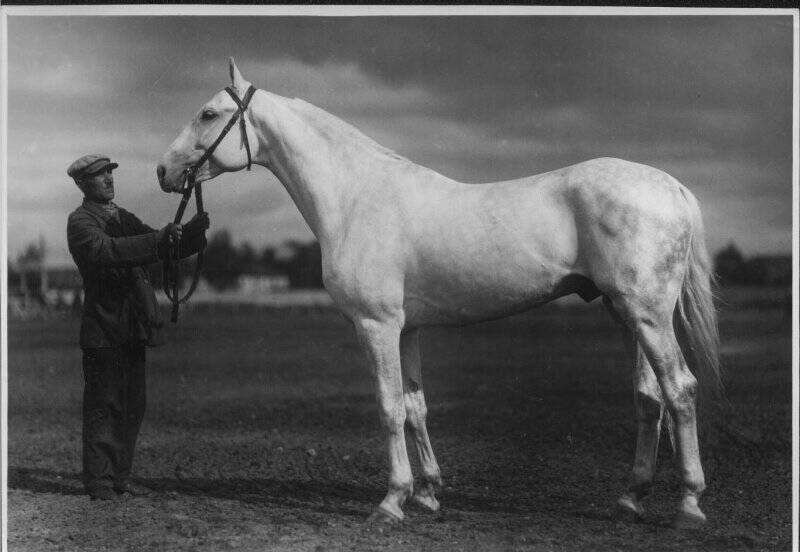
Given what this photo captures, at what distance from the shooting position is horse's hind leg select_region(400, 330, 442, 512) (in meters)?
5.31

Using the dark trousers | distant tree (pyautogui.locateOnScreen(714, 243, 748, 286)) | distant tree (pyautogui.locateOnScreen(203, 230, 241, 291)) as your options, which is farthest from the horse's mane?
distant tree (pyautogui.locateOnScreen(203, 230, 241, 291))

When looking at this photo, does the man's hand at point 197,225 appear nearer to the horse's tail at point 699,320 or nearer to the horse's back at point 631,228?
the horse's back at point 631,228

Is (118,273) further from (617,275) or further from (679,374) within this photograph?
(679,374)

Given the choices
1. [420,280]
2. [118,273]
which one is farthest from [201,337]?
[420,280]

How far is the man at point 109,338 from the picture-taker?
5.80 metres

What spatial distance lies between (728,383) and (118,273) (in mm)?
8029

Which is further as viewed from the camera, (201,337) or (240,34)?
(201,337)

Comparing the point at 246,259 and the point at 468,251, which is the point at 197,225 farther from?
the point at 246,259

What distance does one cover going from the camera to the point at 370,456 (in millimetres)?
7172

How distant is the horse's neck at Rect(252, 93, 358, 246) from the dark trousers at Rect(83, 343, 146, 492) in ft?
5.67

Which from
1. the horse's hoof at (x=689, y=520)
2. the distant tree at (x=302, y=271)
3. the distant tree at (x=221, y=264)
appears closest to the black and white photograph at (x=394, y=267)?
the horse's hoof at (x=689, y=520)

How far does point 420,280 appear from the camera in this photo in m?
4.98

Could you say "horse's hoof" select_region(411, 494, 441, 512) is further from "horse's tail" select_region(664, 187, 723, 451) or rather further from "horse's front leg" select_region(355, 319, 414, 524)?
"horse's tail" select_region(664, 187, 723, 451)

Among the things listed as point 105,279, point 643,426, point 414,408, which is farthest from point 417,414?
point 105,279
